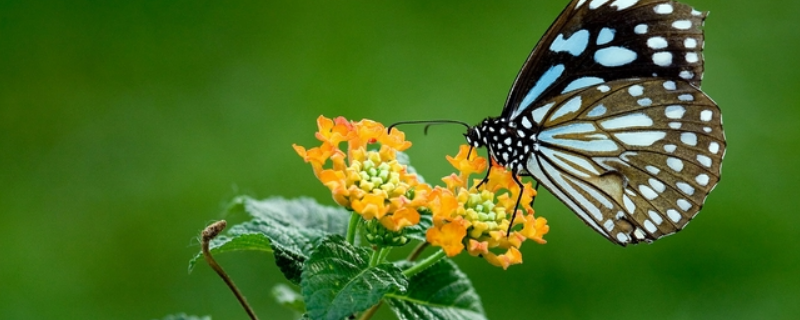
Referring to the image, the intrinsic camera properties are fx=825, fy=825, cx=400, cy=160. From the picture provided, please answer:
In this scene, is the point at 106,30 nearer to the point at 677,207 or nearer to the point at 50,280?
the point at 50,280

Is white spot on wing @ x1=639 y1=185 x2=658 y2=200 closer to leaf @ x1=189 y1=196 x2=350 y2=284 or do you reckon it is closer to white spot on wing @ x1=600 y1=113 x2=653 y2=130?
white spot on wing @ x1=600 y1=113 x2=653 y2=130

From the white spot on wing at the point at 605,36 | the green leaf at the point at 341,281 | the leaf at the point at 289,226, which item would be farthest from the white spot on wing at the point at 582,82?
the green leaf at the point at 341,281

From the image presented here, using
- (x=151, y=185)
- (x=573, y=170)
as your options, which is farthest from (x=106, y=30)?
(x=573, y=170)

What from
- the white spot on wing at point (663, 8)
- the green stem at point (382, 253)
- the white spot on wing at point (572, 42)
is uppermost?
the white spot on wing at point (572, 42)

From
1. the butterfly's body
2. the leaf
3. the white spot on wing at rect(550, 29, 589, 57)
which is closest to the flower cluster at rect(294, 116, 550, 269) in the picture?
the leaf

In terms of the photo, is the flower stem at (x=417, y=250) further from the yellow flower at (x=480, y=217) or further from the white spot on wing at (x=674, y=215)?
the white spot on wing at (x=674, y=215)
